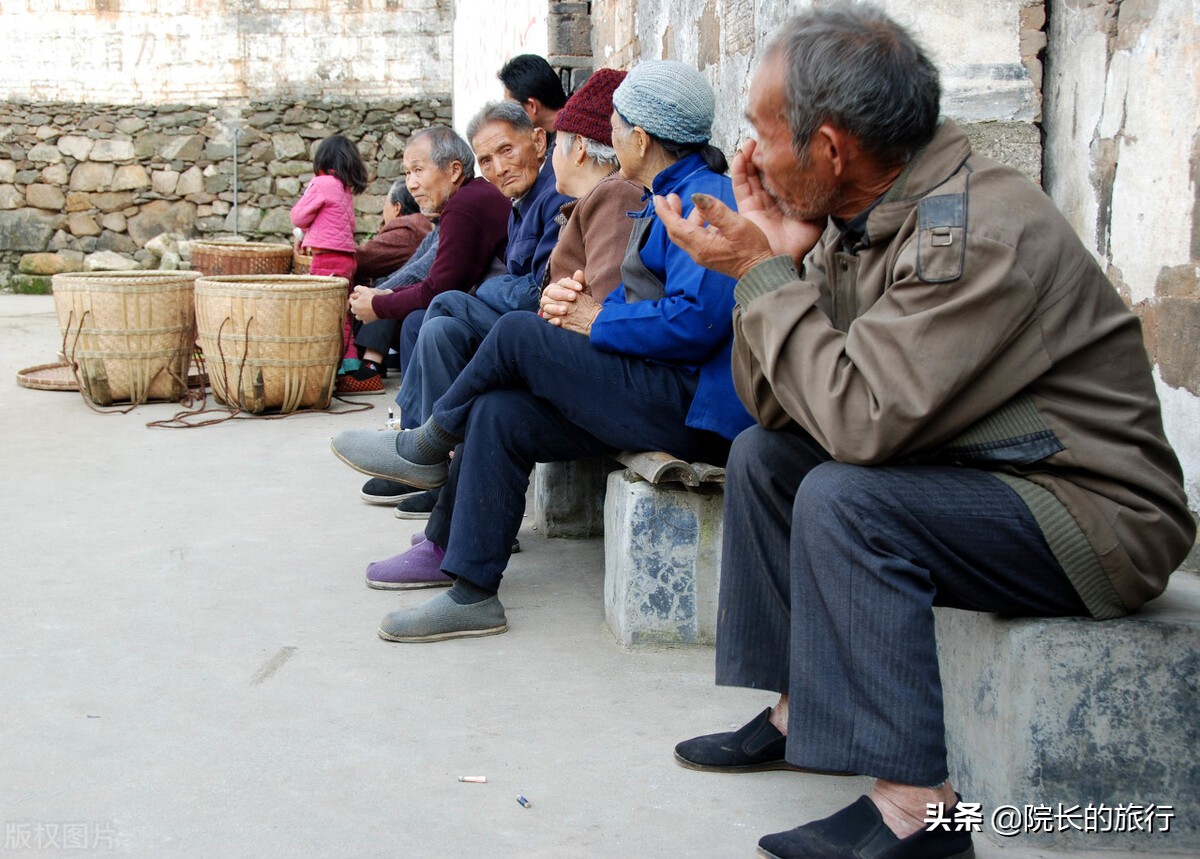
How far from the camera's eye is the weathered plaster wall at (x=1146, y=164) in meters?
2.49

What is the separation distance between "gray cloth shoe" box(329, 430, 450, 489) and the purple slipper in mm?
202

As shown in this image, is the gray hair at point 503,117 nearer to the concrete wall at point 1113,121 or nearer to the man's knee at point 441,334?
the man's knee at point 441,334

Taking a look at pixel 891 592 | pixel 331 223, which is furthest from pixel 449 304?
pixel 331 223

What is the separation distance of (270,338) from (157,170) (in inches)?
312

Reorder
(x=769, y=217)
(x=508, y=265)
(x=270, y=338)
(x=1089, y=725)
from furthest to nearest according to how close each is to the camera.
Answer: (x=270, y=338) < (x=508, y=265) < (x=769, y=217) < (x=1089, y=725)

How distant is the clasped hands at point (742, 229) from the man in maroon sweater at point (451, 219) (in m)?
2.57

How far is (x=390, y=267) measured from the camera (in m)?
7.24

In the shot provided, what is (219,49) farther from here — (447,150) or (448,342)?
(448,342)

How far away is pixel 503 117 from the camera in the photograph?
169 inches

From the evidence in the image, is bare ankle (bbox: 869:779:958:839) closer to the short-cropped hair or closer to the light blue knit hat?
the light blue knit hat

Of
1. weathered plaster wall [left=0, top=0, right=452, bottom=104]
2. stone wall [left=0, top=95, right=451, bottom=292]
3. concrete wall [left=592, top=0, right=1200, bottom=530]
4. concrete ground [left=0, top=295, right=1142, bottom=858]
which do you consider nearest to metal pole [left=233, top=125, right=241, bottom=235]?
stone wall [left=0, top=95, right=451, bottom=292]

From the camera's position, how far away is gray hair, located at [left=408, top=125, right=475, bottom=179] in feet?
16.3

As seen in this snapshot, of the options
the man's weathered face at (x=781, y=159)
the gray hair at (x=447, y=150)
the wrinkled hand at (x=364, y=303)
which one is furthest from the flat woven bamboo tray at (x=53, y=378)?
the man's weathered face at (x=781, y=159)

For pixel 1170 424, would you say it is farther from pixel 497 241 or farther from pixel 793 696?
pixel 497 241
